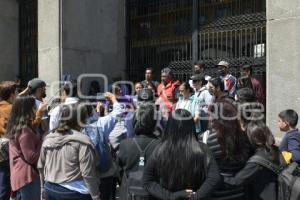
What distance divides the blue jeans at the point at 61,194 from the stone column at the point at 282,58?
4107mm

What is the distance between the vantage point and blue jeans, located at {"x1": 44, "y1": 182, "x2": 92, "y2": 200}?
4207 mm

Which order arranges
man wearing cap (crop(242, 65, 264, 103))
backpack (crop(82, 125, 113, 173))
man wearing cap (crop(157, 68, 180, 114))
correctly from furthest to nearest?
man wearing cap (crop(242, 65, 264, 103)) < man wearing cap (crop(157, 68, 180, 114)) < backpack (crop(82, 125, 113, 173))

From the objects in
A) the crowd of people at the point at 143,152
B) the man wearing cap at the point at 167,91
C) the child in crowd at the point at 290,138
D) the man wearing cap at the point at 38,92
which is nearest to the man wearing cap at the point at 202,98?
the man wearing cap at the point at 167,91

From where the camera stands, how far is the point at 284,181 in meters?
3.86

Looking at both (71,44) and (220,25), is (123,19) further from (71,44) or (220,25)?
(220,25)

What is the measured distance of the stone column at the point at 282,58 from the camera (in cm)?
723

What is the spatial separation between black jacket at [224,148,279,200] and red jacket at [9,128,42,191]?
221 cm

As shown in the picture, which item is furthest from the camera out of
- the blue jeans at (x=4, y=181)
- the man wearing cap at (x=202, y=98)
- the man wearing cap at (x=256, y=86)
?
the man wearing cap at (x=256, y=86)

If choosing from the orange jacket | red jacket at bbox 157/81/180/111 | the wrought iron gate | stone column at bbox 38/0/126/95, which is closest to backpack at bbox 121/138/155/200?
the orange jacket

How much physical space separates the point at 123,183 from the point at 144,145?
1.58 feet

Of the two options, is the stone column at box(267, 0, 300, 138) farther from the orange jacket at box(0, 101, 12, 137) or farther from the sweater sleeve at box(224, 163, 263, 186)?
the orange jacket at box(0, 101, 12, 137)

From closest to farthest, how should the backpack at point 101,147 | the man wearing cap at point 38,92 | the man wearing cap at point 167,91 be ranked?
the backpack at point 101,147 → the man wearing cap at point 38,92 → the man wearing cap at point 167,91

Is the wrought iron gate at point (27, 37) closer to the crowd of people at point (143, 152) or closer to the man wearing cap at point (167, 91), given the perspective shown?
the man wearing cap at point (167, 91)

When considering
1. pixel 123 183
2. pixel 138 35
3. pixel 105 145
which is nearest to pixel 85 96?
pixel 138 35
